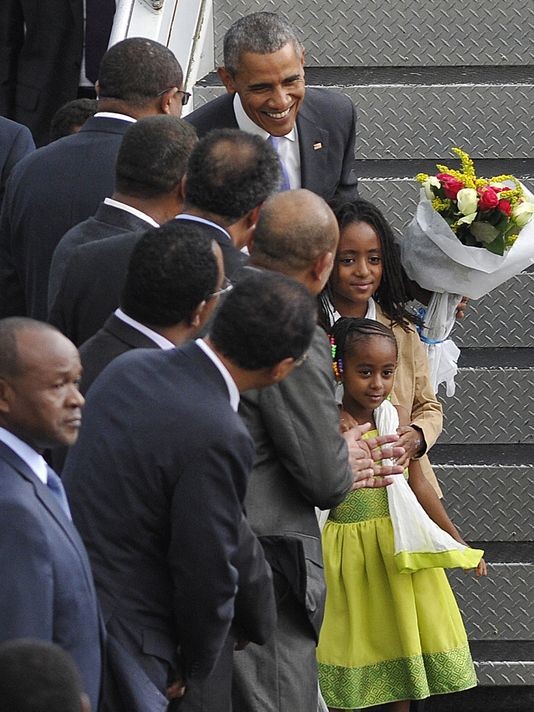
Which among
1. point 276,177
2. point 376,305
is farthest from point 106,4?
point 276,177

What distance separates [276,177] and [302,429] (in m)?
0.71

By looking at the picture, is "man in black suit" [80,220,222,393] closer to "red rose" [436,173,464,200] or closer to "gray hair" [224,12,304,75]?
"red rose" [436,173,464,200]

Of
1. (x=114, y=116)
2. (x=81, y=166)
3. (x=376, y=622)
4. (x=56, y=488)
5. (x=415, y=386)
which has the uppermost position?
(x=114, y=116)

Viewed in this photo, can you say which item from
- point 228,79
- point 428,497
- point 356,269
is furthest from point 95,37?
point 428,497

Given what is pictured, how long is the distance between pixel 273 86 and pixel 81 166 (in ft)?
2.99

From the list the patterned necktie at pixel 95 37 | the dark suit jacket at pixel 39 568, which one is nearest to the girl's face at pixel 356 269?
the dark suit jacket at pixel 39 568

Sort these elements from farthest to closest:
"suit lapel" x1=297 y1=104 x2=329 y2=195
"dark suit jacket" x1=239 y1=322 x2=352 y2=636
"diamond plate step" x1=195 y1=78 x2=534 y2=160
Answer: "diamond plate step" x1=195 y1=78 x2=534 y2=160 < "suit lapel" x1=297 y1=104 x2=329 y2=195 < "dark suit jacket" x1=239 y1=322 x2=352 y2=636

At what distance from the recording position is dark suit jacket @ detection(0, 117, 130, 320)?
15.5 feet

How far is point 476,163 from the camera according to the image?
6641mm

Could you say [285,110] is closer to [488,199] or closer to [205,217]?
[488,199]

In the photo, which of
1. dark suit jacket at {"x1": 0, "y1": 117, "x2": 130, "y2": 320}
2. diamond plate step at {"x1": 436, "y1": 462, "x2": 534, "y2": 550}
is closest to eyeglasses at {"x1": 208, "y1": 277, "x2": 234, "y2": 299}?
dark suit jacket at {"x1": 0, "y1": 117, "x2": 130, "y2": 320}

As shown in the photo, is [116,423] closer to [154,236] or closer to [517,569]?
[154,236]

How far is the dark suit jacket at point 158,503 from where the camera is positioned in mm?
3260

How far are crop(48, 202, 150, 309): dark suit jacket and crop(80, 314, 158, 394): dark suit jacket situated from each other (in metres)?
0.55
